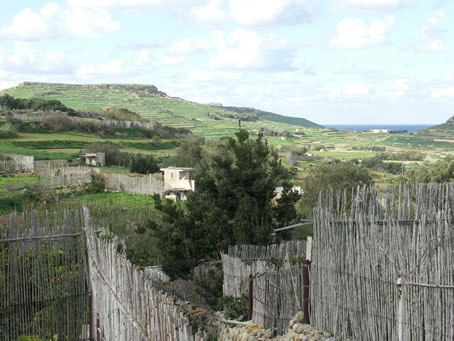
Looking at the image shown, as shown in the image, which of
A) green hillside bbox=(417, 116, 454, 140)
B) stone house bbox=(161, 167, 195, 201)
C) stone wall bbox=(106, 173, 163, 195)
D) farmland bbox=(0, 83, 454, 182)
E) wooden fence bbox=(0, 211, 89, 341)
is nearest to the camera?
wooden fence bbox=(0, 211, 89, 341)

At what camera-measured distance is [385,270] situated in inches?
185

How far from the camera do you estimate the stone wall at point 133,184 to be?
98.9 feet

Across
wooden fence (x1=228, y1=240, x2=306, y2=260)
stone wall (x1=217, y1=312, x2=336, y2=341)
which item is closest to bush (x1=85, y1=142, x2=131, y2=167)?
wooden fence (x1=228, y1=240, x2=306, y2=260)

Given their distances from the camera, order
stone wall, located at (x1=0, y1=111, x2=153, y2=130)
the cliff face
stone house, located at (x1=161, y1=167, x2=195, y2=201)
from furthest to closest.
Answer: the cliff face < stone wall, located at (x1=0, y1=111, x2=153, y2=130) < stone house, located at (x1=161, y1=167, x2=195, y2=201)

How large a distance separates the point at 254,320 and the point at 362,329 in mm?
2493

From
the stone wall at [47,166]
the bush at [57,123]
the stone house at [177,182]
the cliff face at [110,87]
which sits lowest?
the stone house at [177,182]

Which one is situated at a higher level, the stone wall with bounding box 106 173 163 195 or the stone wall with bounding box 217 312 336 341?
the stone wall with bounding box 217 312 336 341

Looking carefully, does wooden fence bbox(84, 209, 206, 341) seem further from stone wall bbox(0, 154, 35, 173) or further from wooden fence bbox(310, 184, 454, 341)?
stone wall bbox(0, 154, 35, 173)

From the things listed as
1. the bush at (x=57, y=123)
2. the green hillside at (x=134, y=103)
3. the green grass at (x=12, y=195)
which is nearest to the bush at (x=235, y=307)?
the green grass at (x=12, y=195)

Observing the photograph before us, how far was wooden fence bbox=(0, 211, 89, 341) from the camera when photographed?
26.3ft

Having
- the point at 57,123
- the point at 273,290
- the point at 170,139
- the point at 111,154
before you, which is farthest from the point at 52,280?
the point at 170,139

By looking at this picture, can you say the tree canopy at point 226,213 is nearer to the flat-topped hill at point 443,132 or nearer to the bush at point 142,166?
the bush at point 142,166

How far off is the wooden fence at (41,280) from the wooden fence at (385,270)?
4.23m

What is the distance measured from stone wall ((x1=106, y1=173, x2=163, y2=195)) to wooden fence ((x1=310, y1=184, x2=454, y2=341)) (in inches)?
982
